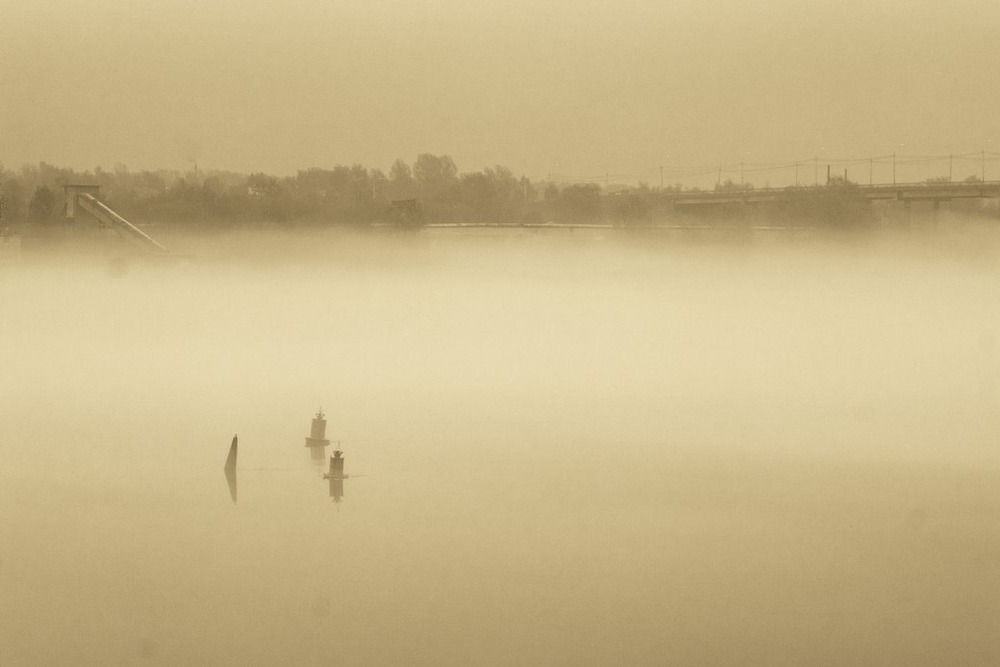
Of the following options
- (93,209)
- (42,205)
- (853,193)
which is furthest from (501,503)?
(853,193)

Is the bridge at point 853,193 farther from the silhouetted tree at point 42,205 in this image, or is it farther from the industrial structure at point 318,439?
the industrial structure at point 318,439

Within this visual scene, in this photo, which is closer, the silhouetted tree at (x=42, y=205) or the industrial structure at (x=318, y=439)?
the industrial structure at (x=318, y=439)

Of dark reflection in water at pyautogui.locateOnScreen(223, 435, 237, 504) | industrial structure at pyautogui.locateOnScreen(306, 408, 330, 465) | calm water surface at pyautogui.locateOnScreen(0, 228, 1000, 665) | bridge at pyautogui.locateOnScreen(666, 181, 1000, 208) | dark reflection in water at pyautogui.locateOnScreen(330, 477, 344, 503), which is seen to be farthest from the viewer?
bridge at pyautogui.locateOnScreen(666, 181, 1000, 208)

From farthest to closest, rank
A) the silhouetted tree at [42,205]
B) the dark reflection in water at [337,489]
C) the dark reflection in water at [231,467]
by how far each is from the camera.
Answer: the silhouetted tree at [42,205], the dark reflection in water at [231,467], the dark reflection in water at [337,489]

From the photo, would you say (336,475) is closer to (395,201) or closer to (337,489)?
(337,489)

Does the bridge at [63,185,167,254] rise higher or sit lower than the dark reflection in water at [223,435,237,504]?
higher

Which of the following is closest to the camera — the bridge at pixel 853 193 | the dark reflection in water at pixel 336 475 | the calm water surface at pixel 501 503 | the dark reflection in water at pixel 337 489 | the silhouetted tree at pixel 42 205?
the calm water surface at pixel 501 503

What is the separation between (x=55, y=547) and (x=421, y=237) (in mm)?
53554

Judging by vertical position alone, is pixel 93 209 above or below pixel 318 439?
above

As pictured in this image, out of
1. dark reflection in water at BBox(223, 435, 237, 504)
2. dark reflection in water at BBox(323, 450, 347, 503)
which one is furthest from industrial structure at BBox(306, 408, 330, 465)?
dark reflection in water at BBox(323, 450, 347, 503)

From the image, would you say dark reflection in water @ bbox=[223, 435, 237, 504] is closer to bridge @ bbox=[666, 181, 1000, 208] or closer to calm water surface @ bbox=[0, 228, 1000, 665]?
calm water surface @ bbox=[0, 228, 1000, 665]

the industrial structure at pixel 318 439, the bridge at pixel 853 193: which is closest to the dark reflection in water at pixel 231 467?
the industrial structure at pixel 318 439

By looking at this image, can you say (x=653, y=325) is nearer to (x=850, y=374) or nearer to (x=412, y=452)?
(x=850, y=374)

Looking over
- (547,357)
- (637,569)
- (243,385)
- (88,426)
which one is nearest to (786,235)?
(547,357)
